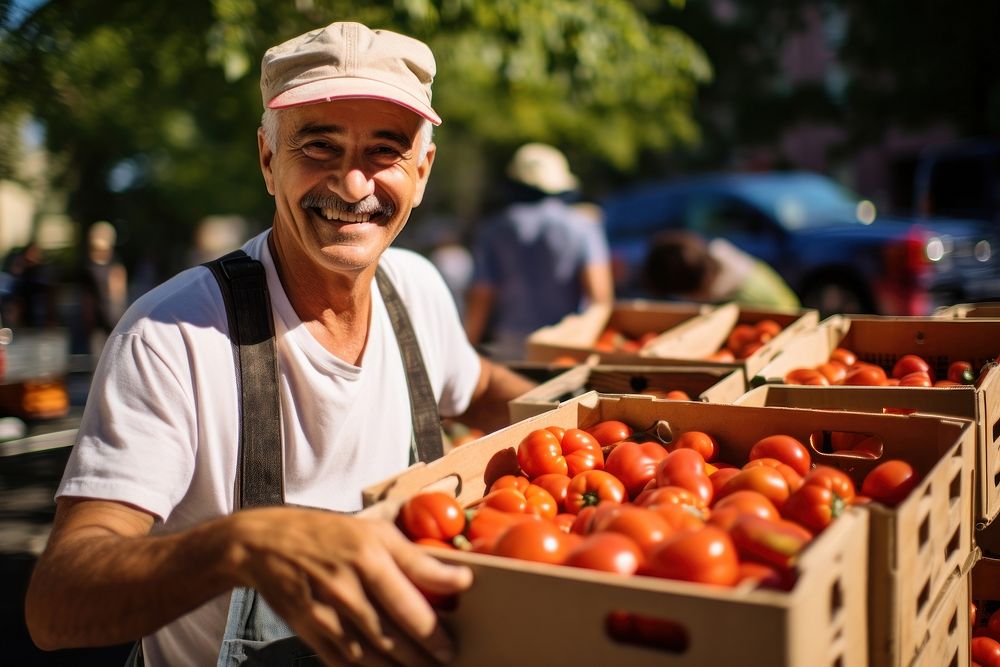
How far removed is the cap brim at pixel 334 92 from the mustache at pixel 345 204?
220mm

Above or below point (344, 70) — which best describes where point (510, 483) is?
below

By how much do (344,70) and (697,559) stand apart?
1.35 m

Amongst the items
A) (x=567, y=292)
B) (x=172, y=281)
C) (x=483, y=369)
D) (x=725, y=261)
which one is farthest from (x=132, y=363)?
(x=725, y=261)

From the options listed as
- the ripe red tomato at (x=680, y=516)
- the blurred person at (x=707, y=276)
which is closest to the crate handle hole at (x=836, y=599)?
the ripe red tomato at (x=680, y=516)

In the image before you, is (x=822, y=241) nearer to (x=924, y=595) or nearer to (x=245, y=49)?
(x=245, y=49)

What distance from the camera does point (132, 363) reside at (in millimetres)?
2012

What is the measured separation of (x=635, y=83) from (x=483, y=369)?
18.9 ft

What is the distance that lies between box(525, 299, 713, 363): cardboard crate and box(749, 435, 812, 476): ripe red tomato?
1.91 metres

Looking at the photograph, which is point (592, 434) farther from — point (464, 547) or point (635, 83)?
point (635, 83)

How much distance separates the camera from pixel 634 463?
2.25m

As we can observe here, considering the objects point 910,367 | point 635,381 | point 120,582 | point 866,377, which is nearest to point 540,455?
point 120,582

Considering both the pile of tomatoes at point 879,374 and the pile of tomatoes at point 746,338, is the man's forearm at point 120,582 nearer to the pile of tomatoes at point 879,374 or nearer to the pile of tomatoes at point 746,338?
the pile of tomatoes at point 879,374

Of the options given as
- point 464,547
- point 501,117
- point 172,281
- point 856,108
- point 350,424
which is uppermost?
point 856,108

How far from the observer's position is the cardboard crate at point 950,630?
1907 mm
